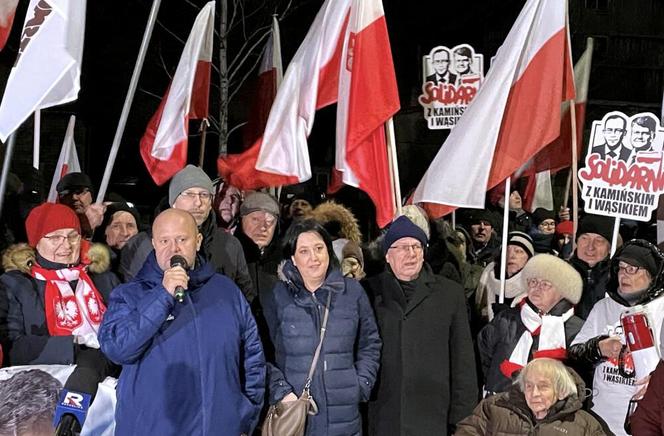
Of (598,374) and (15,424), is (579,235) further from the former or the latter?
(15,424)

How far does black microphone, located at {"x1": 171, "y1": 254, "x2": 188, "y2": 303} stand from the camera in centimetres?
425

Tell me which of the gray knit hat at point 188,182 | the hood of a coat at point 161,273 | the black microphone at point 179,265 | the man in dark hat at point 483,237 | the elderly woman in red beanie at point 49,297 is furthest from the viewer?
the man in dark hat at point 483,237

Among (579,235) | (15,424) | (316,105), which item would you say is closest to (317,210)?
(316,105)

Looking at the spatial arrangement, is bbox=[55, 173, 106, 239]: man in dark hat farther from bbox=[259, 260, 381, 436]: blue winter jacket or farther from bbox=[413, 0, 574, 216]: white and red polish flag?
bbox=[413, 0, 574, 216]: white and red polish flag

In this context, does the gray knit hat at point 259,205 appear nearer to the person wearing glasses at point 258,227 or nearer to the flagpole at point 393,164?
the person wearing glasses at point 258,227

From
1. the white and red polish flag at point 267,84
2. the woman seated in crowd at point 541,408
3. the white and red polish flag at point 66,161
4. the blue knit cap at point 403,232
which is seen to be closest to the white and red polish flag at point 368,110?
the blue knit cap at point 403,232

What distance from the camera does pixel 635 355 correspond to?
561cm

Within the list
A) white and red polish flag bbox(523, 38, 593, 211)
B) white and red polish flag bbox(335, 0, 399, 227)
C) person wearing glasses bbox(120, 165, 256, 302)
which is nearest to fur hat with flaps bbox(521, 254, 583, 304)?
white and red polish flag bbox(335, 0, 399, 227)

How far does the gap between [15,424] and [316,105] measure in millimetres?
5818

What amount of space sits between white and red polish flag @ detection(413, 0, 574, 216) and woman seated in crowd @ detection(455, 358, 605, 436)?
171 centimetres

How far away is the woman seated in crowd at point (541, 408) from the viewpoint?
18.2ft

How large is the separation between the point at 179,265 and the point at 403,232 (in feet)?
6.62

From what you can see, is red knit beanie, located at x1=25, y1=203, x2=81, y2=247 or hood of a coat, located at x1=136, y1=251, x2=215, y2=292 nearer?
hood of a coat, located at x1=136, y1=251, x2=215, y2=292

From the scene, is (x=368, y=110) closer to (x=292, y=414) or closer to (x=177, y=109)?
(x=177, y=109)
